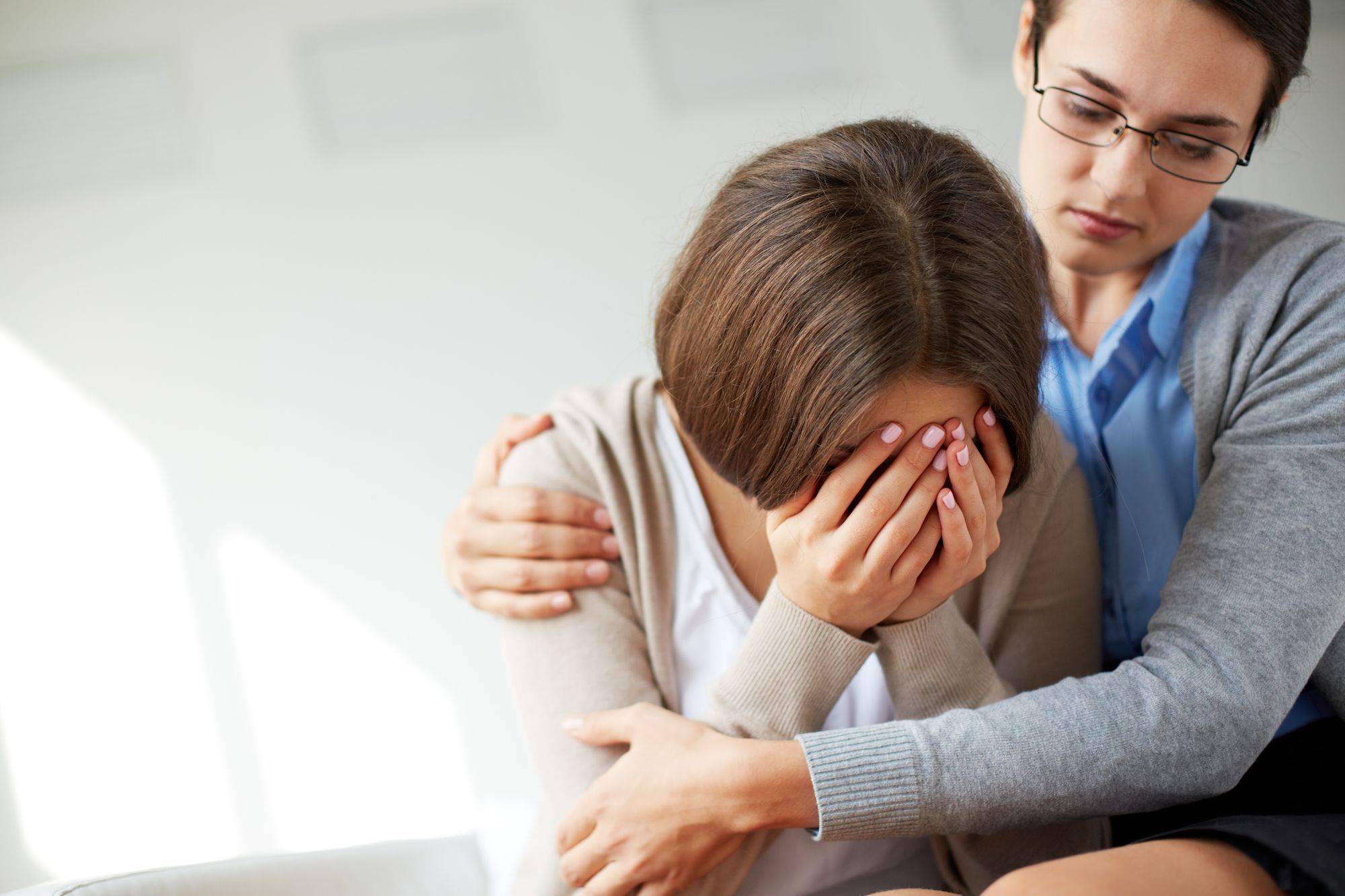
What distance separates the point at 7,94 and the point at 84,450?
0.66m

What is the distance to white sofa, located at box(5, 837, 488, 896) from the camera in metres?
1.06

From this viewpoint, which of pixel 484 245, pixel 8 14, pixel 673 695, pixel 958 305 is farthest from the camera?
pixel 484 245

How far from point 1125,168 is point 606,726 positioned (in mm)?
858

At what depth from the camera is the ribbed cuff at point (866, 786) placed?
1.04 meters

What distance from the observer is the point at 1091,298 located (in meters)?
1.50

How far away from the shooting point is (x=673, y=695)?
126cm

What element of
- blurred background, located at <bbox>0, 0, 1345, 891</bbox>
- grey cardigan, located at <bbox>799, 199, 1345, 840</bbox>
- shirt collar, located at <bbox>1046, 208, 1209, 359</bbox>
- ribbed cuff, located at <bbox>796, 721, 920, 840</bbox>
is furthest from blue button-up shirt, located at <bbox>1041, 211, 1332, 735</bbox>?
blurred background, located at <bbox>0, 0, 1345, 891</bbox>

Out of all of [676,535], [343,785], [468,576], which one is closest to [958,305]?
[676,535]

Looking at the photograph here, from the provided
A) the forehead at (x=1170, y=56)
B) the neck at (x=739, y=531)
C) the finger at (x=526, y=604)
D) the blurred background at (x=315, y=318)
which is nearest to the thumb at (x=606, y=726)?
the finger at (x=526, y=604)

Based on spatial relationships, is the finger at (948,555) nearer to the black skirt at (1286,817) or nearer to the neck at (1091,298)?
the black skirt at (1286,817)

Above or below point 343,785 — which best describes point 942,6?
above

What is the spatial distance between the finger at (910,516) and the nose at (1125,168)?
0.45 metres

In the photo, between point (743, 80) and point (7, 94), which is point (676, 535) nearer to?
point (743, 80)

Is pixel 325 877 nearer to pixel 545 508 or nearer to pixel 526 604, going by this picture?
pixel 526 604
